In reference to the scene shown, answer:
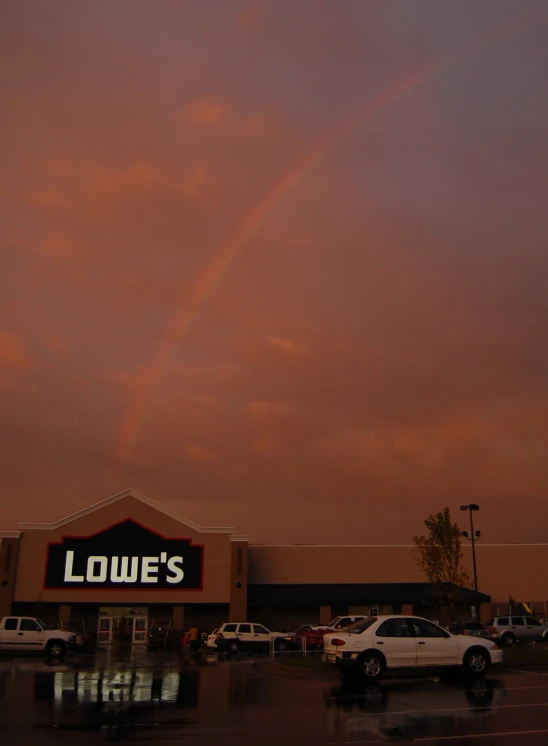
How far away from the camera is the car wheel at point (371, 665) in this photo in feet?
57.1

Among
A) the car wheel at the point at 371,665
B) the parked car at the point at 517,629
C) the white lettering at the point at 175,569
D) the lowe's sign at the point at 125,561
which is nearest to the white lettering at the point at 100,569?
the lowe's sign at the point at 125,561

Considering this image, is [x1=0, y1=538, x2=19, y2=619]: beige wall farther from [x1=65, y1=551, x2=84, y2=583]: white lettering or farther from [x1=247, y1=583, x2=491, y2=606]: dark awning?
[x1=247, y1=583, x2=491, y2=606]: dark awning

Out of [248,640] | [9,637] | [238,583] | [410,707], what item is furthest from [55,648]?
[410,707]

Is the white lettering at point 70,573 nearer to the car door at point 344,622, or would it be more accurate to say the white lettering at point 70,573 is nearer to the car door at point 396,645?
the car door at point 344,622

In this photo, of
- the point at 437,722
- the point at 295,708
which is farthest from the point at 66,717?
the point at 437,722

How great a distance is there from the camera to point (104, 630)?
48.5m

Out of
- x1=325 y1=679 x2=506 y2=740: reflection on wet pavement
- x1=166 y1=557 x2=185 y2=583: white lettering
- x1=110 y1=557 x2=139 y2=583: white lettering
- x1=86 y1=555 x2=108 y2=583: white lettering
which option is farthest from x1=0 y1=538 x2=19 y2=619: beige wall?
x1=325 y1=679 x2=506 y2=740: reflection on wet pavement

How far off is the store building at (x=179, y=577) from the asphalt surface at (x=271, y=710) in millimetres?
29684

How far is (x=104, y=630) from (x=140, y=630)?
2.54 meters

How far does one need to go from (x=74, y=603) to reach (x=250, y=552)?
42.6 feet

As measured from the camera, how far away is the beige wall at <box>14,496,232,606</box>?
48656 millimetres

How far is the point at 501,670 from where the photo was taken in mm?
20453

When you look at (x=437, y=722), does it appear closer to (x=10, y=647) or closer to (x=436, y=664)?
(x=436, y=664)

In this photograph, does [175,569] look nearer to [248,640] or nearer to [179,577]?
[179,577]
